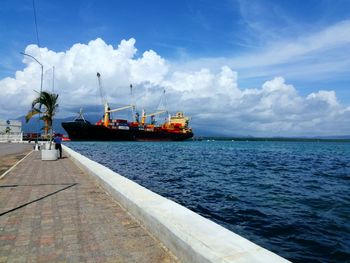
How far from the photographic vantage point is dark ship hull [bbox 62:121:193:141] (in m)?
87.5

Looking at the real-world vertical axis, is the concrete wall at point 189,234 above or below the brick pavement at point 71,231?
above

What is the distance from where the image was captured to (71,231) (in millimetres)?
4867

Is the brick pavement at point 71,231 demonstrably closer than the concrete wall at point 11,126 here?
Yes

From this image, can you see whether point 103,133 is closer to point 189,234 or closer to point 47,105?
point 47,105

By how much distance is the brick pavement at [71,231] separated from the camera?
392cm

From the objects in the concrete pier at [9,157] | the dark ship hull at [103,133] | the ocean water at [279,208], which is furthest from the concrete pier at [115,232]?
the dark ship hull at [103,133]

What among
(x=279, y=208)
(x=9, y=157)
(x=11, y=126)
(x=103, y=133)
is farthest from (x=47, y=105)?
(x=11, y=126)

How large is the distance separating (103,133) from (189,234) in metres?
89.6

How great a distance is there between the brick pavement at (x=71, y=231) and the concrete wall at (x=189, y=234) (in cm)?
18

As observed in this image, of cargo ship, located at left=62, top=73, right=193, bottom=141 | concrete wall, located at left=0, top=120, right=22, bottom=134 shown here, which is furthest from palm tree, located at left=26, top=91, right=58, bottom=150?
concrete wall, located at left=0, top=120, right=22, bottom=134

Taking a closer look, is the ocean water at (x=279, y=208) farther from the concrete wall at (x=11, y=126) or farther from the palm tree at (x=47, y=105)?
the concrete wall at (x=11, y=126)

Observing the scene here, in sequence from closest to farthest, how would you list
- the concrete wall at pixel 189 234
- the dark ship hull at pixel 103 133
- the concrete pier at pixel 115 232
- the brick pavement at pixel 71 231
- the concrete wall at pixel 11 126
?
the concrete wall at pixel 189 234, the concrete pier at pixel 115 232, the brick pavement at pixel 71 231, the dark ship hull at pixel 103 133, the concrete wall at pixel 11 126

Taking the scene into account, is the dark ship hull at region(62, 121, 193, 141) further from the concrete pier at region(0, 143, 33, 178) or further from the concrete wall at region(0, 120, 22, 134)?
the concrete pier at region(0, 143, 33, 178)

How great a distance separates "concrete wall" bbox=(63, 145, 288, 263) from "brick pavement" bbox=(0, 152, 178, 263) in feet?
0.60
